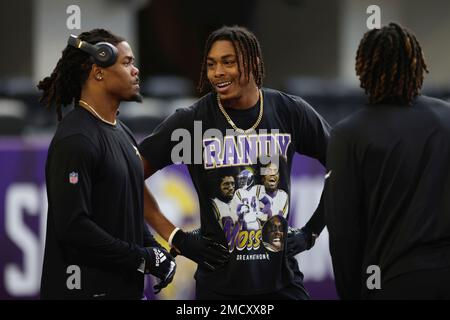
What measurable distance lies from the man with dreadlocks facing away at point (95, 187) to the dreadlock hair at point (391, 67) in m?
1.17

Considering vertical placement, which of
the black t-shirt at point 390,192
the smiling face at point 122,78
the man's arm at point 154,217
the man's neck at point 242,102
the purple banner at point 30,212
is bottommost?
the purple banner at point 30,212

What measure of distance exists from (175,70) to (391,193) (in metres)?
18.6

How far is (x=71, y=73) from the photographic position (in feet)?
15.7

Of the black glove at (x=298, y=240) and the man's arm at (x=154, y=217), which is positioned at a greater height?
the man's arm at (x=154, y=217)

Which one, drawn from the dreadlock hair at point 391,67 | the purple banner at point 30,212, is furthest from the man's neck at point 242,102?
the purple banner at point 30,212

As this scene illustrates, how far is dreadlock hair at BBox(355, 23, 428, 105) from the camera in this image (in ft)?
13.6

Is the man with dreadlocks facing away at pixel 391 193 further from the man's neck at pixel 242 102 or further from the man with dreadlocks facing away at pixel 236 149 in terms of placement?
the man's neck at pixel 242 102

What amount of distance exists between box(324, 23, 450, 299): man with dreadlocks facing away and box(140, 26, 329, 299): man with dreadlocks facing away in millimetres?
925

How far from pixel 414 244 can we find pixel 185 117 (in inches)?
62.6

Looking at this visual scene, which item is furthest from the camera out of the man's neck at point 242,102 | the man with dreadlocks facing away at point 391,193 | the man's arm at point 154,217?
the man's arm at point 154,217

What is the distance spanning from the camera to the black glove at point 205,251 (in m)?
5.04

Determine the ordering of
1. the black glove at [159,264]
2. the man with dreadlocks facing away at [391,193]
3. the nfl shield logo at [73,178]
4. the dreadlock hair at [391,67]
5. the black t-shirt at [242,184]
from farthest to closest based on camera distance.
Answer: the black t-shirt at [242,184] < the black glove at [159,264] < the nfl shield logo at [73,178] < the dreadlock hair at [391,67] < the man with dreadlocks facing away at [391,193]

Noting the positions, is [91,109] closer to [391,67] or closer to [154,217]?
[154,217]

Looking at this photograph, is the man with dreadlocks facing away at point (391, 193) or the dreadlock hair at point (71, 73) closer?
the man with dreadlocks facing away at point (391, 193)
